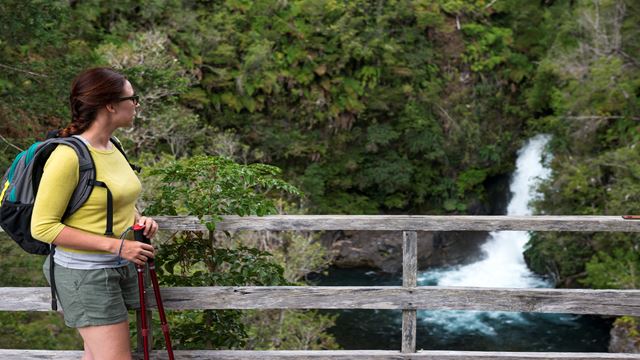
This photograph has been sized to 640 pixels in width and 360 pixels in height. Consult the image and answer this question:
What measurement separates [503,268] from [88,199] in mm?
17228

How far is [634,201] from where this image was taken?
1329 centimetres

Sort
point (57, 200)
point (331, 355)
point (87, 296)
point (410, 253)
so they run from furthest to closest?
point (331, 355) < point (410, 253) < point (87, 296) < point (57, 200)

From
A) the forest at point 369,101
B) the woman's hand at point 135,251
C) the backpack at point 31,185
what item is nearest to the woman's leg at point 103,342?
the woman's hand at point 135,251

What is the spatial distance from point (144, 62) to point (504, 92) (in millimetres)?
12731

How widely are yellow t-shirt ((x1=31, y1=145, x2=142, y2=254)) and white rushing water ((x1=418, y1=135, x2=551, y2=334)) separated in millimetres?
12841

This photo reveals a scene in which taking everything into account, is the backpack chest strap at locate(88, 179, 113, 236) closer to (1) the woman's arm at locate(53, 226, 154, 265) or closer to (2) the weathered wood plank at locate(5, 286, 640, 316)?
(1) the woman's arm at locate(53, 226, 154, 265)

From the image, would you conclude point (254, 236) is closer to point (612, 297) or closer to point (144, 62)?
point (144, 62)

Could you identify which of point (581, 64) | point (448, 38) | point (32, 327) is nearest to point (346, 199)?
point (448, 38)

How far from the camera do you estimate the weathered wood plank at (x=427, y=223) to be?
3.30 m

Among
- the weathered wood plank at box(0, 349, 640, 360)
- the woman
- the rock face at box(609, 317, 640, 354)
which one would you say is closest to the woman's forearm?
the woman

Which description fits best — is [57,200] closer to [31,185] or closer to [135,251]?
[31,185]

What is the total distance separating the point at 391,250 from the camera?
739 inches

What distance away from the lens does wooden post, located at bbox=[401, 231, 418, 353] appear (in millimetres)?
3312

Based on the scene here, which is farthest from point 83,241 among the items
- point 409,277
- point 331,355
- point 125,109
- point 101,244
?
point 409,277
